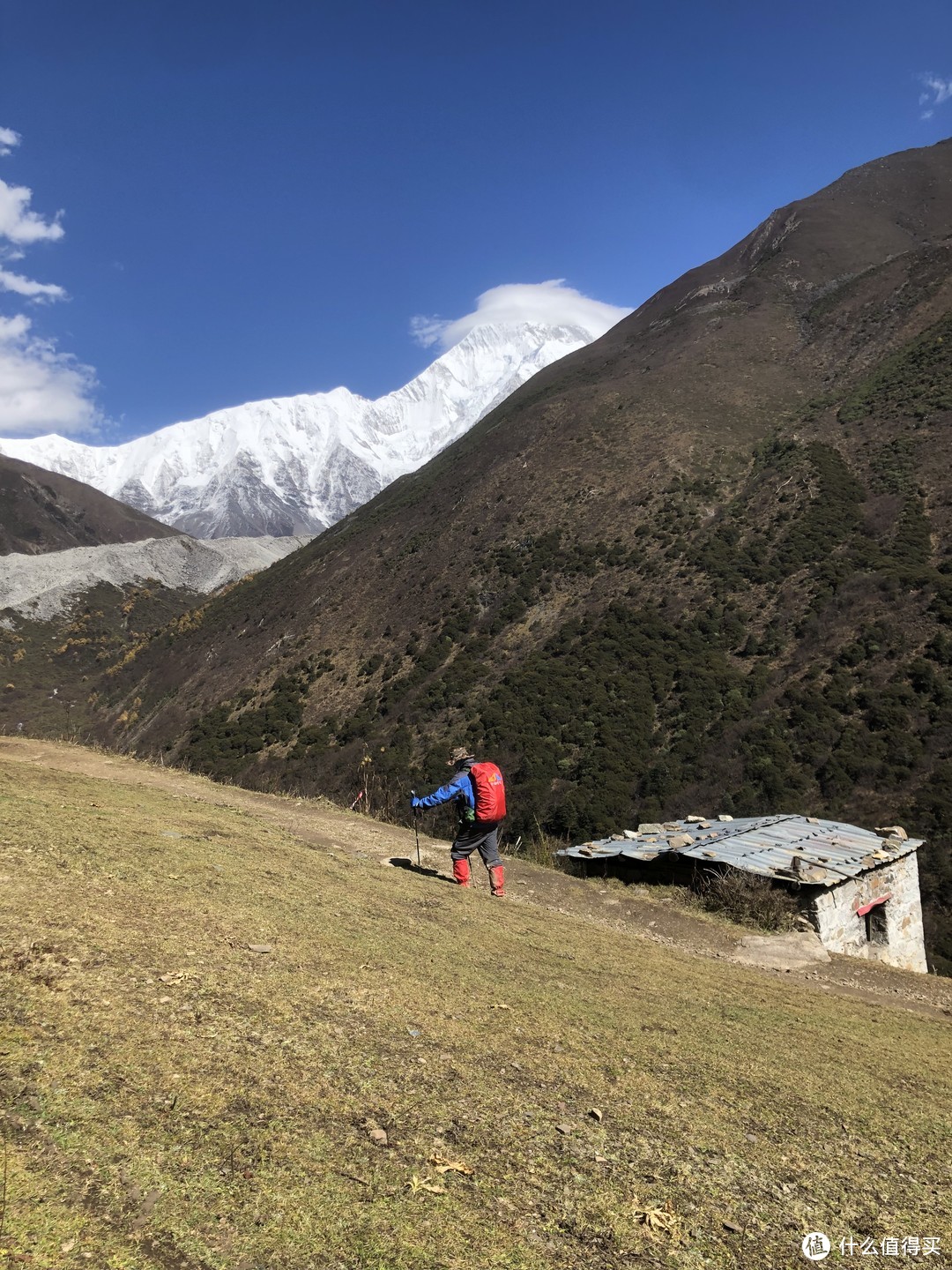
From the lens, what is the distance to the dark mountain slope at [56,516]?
12838 centimetres

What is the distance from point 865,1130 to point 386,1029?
3.14 meters

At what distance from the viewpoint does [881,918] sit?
1412 cm

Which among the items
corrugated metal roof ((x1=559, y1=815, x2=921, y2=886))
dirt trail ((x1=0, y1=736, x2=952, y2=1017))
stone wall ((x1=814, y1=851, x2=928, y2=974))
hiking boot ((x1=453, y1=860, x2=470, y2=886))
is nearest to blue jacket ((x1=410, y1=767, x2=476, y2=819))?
hiking boot ((x1=453, y1=860, x2=470, y2=886))

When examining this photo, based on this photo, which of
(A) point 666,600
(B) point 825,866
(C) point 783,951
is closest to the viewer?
(C) point 783,951

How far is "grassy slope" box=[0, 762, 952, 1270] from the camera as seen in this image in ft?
9.77

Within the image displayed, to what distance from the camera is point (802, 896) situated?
12.2 meters

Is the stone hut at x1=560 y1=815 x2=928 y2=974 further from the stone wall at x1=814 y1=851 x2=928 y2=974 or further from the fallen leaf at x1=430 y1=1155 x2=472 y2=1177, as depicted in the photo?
the fallen leaf at x1=430 y1=1155 x2=472 y2=1177

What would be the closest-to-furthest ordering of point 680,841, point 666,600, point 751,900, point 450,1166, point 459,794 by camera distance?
point 450,1166 < point 459,794 < point 751,900 < point 680,841 < point 666,600

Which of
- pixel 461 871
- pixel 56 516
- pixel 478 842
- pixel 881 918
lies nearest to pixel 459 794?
pixel 478 842

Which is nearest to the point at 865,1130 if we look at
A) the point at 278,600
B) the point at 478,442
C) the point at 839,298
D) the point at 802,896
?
the point at 802,896

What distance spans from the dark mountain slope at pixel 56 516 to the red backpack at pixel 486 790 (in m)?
131

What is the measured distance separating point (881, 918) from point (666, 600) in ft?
76.4

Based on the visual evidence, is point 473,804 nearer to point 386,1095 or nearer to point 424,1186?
point 386,1095

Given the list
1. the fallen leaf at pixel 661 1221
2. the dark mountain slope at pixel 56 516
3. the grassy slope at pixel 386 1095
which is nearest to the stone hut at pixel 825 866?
the grassy slope at pixel 386 1095
